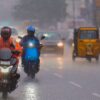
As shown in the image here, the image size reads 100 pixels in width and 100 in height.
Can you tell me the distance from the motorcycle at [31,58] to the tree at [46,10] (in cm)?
9052

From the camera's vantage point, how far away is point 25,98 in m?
14.2

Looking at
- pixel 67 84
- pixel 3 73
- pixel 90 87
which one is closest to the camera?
pixel 3 73

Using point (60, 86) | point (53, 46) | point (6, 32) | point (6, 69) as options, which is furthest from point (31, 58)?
point (53, 46)

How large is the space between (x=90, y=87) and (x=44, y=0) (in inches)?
3818

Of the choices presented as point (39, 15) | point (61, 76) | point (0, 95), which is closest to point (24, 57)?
point (61, 76)

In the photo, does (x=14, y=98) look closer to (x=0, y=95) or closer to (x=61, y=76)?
(x=0, y=95)

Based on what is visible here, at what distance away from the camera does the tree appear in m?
112

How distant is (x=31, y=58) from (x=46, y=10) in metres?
91.1

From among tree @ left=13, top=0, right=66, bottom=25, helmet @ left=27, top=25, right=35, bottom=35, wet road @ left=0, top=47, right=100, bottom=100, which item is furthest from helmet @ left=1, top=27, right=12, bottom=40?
tree @ left=13, top=0, right=66, bottom=25

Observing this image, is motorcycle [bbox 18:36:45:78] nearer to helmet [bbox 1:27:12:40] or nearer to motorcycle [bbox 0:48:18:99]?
helmet [bbox 1:27:12:40]

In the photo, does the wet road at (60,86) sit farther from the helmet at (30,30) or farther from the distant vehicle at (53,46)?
the distant vehicle at (53,46)

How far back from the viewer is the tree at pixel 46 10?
111688 mm

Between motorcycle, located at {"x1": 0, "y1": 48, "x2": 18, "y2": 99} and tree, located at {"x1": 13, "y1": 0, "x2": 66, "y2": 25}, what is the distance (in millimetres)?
97322

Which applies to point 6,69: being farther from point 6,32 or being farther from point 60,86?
point 60,86
